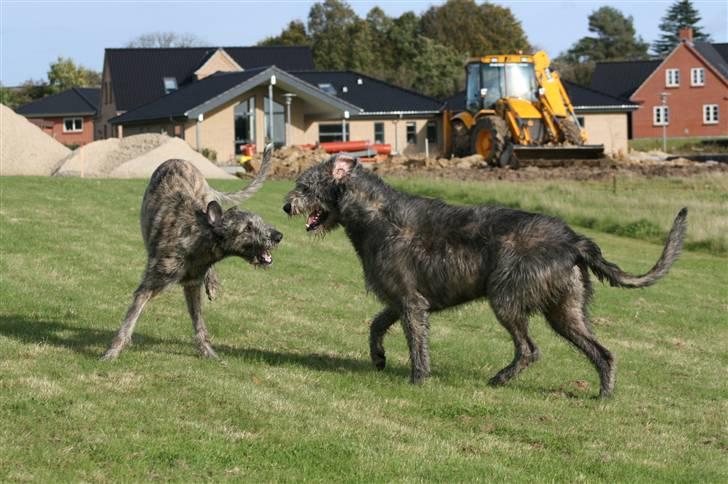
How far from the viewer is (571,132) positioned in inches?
1791

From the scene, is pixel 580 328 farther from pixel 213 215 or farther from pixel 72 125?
pixel 72 125

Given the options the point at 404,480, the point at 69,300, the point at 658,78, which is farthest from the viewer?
the point at 658,78

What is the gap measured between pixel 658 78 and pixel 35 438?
89831 mm

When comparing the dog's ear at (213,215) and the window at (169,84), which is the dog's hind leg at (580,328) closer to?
the dog's ear at (213,215)

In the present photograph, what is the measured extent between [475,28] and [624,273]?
102 m

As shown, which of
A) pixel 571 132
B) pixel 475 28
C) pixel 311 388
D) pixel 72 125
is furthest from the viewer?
pixel 475 28

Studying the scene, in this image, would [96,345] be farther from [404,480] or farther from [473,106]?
[473,106]

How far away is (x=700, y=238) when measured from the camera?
88.7 feet

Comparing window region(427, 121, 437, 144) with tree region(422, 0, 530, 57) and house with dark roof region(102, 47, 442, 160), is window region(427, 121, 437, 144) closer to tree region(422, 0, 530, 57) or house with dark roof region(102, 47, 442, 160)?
house with dark roof region(102, 47, 442, 160)

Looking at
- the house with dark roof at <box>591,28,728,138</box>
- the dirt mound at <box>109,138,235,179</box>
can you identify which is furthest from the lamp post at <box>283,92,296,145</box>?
the house with dark roof at <box>591,28,728,138</box>

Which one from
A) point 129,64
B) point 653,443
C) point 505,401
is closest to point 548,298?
point 505,401

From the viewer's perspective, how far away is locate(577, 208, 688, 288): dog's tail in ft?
33.3

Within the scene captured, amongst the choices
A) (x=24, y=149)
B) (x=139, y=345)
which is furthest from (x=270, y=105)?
(x=139, y=345)

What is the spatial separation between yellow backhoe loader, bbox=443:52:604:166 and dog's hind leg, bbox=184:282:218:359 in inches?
1281
